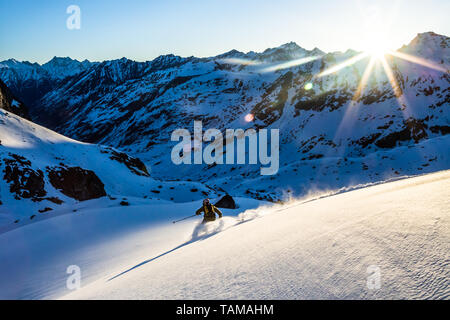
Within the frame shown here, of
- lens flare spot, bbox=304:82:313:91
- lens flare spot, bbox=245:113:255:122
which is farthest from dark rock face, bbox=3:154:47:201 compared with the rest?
lens flare spot, bbox=304:82:313:91

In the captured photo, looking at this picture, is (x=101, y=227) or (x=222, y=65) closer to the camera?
(x=101, y=227)

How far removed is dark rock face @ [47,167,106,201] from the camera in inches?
768

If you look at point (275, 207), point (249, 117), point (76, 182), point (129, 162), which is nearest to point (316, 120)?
point (249, 117)

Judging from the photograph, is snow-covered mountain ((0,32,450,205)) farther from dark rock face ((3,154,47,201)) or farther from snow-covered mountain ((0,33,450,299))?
dark rock face ((3,154,47,201))

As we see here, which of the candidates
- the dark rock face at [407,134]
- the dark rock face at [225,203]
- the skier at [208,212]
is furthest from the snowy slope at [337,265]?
the dark rock face at [407,134]

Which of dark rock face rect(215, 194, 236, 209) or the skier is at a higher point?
dark rock face rect(215, 194, 236, 209)

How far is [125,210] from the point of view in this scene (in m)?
11.8

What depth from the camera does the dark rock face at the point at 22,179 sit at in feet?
53.4

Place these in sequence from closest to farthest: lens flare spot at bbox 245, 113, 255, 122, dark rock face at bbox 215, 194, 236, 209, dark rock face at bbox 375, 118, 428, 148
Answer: dark rock face at bbox 215, 194, 236, 209 < dark rock face at bbox 375, 118, 428, 148 < lens flare spot at bbox 245, 113, 255, 122

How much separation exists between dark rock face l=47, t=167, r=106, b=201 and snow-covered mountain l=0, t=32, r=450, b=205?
60.1ft

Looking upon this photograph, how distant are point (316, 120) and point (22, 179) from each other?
75.4 metres
